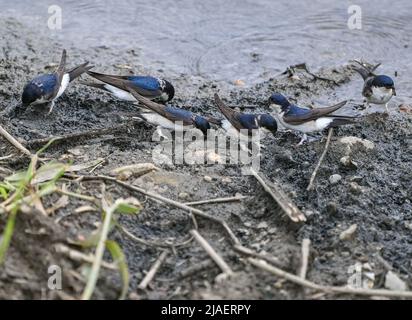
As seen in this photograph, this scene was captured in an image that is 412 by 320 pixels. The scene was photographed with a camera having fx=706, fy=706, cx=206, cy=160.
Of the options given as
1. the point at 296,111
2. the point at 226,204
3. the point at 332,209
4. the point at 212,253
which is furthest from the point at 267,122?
the point at 212,253

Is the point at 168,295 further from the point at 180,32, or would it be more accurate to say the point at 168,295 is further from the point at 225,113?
the point at 180,32

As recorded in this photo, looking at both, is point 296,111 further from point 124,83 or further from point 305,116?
point 124,83

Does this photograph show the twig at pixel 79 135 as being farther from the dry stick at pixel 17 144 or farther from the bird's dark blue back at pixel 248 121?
the bird's dark blue back at pixel 248 121

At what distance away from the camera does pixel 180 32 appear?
318 inches

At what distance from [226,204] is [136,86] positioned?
2.23 m

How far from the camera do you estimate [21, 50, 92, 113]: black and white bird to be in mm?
5919

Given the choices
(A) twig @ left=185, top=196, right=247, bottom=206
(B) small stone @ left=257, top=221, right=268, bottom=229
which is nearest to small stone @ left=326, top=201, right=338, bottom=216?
(B) small stone @ left=257, top=221, right=268, bottom=229

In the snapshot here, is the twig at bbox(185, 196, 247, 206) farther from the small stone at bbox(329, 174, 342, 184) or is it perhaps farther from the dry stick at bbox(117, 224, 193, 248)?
the small stone at bbox(329, 174, 342, 184)

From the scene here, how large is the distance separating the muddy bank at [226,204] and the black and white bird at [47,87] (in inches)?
5.3

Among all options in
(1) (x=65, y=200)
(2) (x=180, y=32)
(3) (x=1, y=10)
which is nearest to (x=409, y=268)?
(1) (x=65, y=200)

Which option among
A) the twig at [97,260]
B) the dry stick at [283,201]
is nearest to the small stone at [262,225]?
the dry stick at [283,201]

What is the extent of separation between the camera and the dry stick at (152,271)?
11.9ft

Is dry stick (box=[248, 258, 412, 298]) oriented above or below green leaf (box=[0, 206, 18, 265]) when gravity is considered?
below

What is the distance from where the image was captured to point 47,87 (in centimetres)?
601
